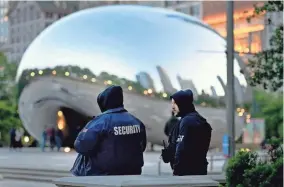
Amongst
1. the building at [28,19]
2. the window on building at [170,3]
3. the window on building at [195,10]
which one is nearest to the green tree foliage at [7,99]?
the window on building at [195,10]

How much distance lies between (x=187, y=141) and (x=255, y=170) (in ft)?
2.79

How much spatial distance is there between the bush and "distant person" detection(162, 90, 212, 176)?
42 centimetres

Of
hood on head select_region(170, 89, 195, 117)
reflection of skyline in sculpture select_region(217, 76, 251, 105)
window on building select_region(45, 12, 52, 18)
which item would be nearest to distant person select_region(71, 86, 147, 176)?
hood on head select_region(170, 89, 195, 117)

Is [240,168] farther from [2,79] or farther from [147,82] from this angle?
[2,79]

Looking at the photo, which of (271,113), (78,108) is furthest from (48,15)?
(78,108)

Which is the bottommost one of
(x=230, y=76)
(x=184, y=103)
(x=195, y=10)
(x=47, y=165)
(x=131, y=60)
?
(x=47, y=165)

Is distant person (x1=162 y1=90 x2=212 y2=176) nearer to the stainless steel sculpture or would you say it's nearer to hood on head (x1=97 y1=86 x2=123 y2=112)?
hood on head (x1=97 y1=86 x2=123 y2=112)

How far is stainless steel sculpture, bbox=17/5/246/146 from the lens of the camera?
4088 cm

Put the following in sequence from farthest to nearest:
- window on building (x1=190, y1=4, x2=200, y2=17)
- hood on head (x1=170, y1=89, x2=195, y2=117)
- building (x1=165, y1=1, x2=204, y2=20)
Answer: window on building (x1=190, y1=4, x2=200, y2=17) → building (x1=165, y1=1, x2=204, y2=20) → hood on head (x1=170, y1=89, x2=195, y2=117)

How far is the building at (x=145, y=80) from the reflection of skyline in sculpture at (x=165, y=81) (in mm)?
619

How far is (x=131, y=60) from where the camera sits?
1614 inches

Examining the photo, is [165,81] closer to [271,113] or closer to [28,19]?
[271,113]

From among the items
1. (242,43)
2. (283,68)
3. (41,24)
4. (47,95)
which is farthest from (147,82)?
(41,24)

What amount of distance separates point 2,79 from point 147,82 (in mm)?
32883
